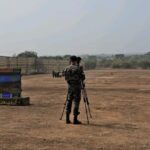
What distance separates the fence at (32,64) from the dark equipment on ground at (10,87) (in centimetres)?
4636

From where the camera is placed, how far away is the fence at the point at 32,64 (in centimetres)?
7068

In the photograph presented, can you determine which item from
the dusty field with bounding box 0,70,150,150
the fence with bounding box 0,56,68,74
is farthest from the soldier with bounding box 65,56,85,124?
the fence with bounding box 0,56,68,74

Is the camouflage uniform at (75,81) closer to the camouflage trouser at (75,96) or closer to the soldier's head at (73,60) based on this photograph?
the camouflage trouser at (75,96)

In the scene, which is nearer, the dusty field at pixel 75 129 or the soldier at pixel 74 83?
the dusty field at pixel 75 129

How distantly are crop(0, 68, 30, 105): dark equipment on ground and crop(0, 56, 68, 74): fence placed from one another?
46.4m

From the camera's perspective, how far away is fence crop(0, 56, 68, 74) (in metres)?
70.7

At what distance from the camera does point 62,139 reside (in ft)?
41.3

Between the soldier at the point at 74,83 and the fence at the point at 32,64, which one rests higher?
the soldier at the point at 74,83

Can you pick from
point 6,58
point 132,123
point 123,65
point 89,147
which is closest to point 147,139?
point 89,147

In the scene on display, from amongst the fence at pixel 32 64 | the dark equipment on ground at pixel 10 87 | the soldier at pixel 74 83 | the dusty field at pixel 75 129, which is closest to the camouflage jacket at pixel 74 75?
the soldier at pixel 74 83

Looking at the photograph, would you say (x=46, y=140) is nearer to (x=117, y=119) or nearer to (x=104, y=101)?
(x=117, y=119)

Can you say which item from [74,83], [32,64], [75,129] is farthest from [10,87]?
[32,64]

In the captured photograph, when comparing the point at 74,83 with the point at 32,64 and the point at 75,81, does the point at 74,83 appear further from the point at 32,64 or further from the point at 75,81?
the point at 32,64

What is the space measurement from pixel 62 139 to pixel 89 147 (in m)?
1.20
